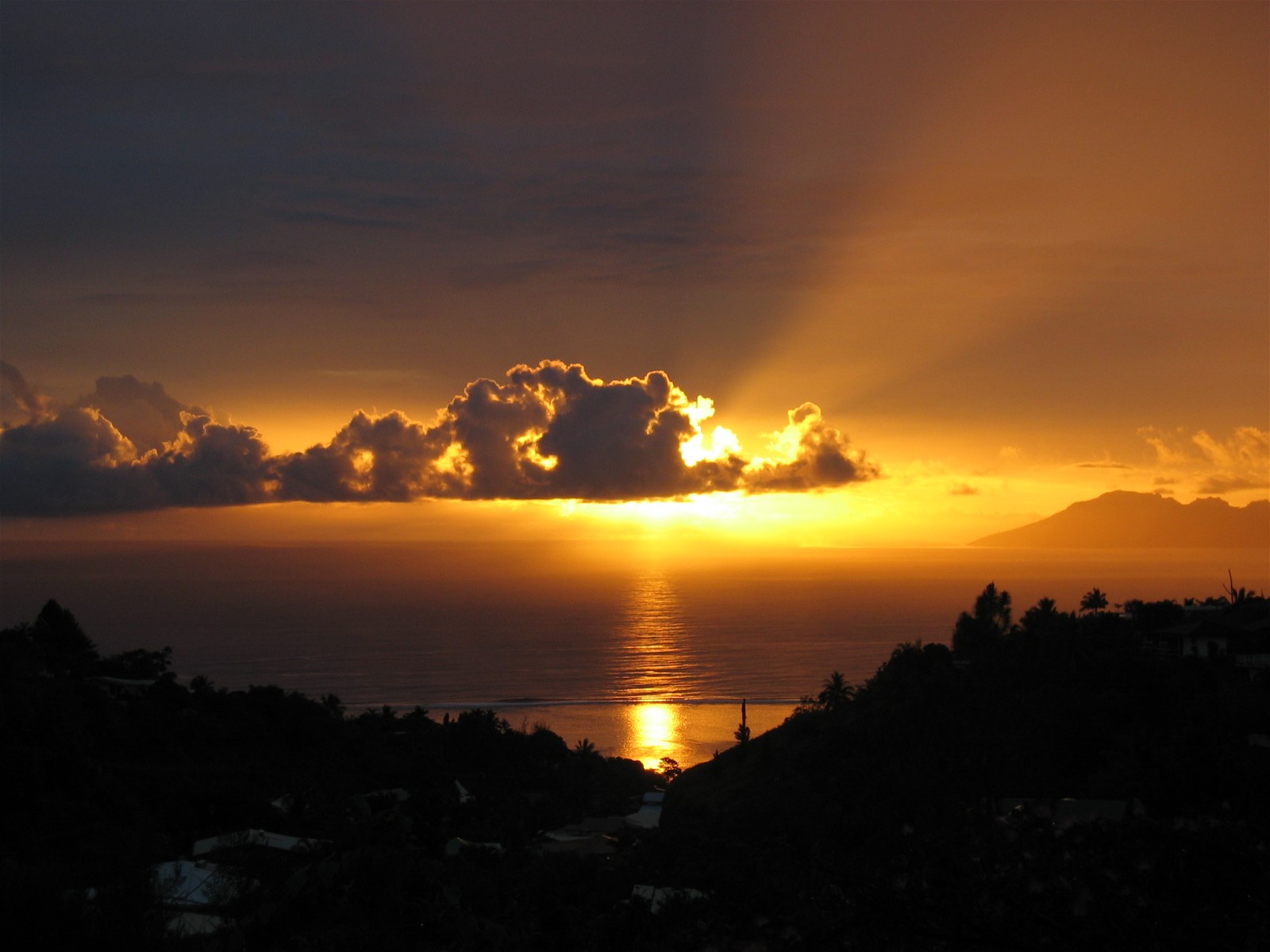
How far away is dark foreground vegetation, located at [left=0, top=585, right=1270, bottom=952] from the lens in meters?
7.36

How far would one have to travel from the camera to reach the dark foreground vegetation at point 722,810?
7.36m

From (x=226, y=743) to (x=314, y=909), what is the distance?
21746 mm

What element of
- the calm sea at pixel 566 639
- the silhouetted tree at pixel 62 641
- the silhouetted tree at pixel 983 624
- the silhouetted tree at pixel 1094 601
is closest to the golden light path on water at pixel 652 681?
the calm sea at pixel 566 639

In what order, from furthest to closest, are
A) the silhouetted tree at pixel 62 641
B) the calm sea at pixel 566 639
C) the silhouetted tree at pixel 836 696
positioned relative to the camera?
the calm sea at pixel 566 639 → the silhouetted tree at pixel 62 641 → the silhouetted tree at pixel 836 696

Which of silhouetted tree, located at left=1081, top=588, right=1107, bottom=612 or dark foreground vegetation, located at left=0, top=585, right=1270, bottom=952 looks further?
silhouetted tree, located at left=1081, top=588, right=1107, bottom=612

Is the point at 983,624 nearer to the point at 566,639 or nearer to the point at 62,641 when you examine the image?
the point at 62,641

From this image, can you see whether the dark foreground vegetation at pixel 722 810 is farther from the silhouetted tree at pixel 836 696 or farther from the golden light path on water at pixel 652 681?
the golden light path on water at pixel 652 681

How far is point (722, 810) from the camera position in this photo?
2939cm

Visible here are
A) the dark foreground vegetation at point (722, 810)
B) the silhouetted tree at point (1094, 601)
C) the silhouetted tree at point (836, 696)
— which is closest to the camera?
the dark foreground vegetation at point (722, 810)

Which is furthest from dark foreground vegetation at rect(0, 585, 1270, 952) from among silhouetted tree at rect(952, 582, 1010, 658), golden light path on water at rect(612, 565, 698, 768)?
golden light path on water at rect(612, 565, 698, 768)

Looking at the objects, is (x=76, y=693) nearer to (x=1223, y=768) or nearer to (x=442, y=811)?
(x=442, y=811)

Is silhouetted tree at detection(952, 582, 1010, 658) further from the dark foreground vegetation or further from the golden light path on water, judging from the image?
the golden light path on water

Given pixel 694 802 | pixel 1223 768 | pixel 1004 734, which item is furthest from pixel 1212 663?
pixel 694 802

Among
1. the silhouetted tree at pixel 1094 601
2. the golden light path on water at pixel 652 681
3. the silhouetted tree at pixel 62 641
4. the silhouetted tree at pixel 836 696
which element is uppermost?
the silhouetted tree at pixel 1094 601
